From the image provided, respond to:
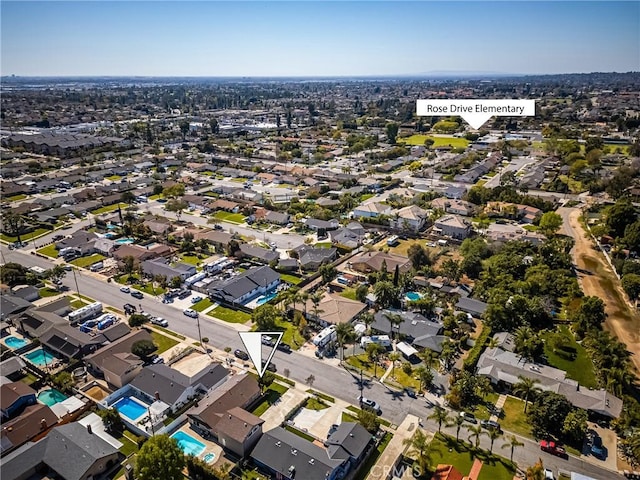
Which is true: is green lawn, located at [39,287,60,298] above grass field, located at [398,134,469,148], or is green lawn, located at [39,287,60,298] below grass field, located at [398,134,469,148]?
below

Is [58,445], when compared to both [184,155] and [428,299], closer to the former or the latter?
→ [428,299]

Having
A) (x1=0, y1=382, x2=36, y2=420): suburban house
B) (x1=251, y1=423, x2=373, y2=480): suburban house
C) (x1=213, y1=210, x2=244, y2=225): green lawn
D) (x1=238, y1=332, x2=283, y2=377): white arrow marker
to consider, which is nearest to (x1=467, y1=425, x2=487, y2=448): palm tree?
(x1=251, y1=423, x2=373, y2=480): suburban house

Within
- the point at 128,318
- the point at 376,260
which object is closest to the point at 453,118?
the point at 376,260

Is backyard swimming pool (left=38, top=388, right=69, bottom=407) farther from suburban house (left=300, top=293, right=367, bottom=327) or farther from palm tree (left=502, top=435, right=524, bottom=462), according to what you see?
palm tree (left=502, top=435, right=524, bottom=462)

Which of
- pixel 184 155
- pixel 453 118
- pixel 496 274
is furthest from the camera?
pixel 453 118

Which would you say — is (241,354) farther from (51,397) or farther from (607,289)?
(607,289)

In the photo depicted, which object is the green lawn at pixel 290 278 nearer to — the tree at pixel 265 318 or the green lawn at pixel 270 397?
the tree at pixel 265 318
